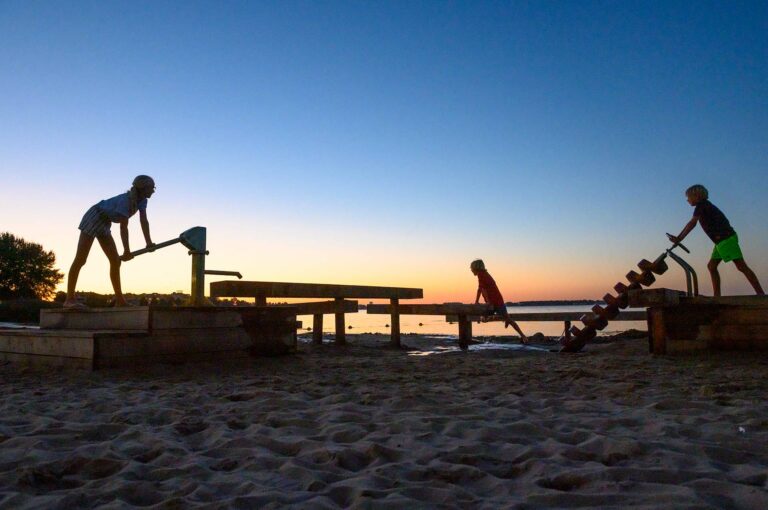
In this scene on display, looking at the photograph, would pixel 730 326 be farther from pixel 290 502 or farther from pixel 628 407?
pixel 290 502

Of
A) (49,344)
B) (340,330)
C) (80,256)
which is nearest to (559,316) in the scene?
(340,330)

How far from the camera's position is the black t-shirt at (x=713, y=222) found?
702cm

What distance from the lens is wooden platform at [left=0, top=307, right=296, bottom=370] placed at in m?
5.73

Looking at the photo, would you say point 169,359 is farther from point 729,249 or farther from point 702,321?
point 729,249

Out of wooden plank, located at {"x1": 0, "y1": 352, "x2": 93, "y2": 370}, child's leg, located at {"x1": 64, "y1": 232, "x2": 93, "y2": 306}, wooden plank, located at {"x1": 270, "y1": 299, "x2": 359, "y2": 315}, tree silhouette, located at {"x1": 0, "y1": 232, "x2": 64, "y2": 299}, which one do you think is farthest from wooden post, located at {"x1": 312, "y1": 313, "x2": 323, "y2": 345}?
tree silhouette, located at {"x1": 0, "y1": 232, "x2": 64, "y2": 299}

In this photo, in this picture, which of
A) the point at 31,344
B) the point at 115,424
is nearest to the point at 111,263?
the point at 31,344

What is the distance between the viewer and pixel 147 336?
5.92 meters

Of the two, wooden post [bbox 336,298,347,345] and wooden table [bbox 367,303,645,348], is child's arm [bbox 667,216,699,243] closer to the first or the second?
wooden table [bbox 367,303,645,348]

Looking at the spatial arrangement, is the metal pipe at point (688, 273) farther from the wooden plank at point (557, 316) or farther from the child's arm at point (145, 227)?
the child's arm at point (145, 227)

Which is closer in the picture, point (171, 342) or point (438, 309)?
point (171, 342)

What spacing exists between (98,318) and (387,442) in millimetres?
5014

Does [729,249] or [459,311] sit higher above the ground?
[729,249]

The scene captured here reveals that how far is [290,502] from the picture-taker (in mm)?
2090

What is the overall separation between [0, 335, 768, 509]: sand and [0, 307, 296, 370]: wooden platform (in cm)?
48
